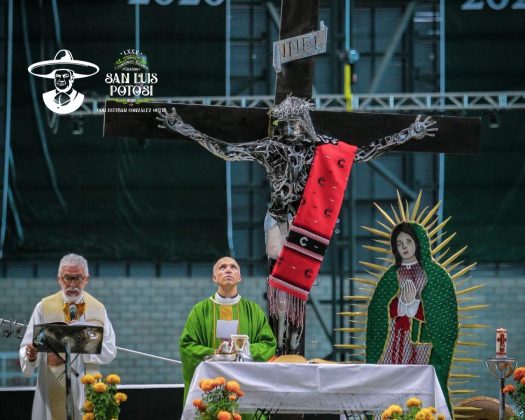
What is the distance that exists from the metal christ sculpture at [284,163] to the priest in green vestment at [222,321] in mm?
259

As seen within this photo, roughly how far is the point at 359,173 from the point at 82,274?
5.65 metres

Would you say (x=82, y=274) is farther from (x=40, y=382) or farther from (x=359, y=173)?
(x=359, y=173)

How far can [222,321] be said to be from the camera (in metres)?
8.62

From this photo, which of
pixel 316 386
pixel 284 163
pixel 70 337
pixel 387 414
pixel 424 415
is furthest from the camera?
pixel 284 163

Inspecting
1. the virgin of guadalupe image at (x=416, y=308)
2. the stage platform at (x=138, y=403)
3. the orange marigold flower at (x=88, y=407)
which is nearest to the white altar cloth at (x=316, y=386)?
the orange marigold flower at (x=88, y=407)

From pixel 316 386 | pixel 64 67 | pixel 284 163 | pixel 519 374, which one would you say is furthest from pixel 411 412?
pixel 64 67

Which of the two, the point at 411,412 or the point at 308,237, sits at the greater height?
the point at 308,237

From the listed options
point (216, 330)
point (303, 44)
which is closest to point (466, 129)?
point (303, 44)

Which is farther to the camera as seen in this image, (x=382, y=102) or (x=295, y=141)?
(x=382, y=102)

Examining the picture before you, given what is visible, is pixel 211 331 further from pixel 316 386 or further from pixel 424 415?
pixel 424 415

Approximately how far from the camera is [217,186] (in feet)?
44.9

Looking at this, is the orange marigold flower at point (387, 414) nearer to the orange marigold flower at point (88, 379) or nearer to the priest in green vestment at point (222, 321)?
the priest in green vestment at point (222, 321)

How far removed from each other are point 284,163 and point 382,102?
181 inches

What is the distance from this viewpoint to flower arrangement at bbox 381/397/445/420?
701 centimetres
